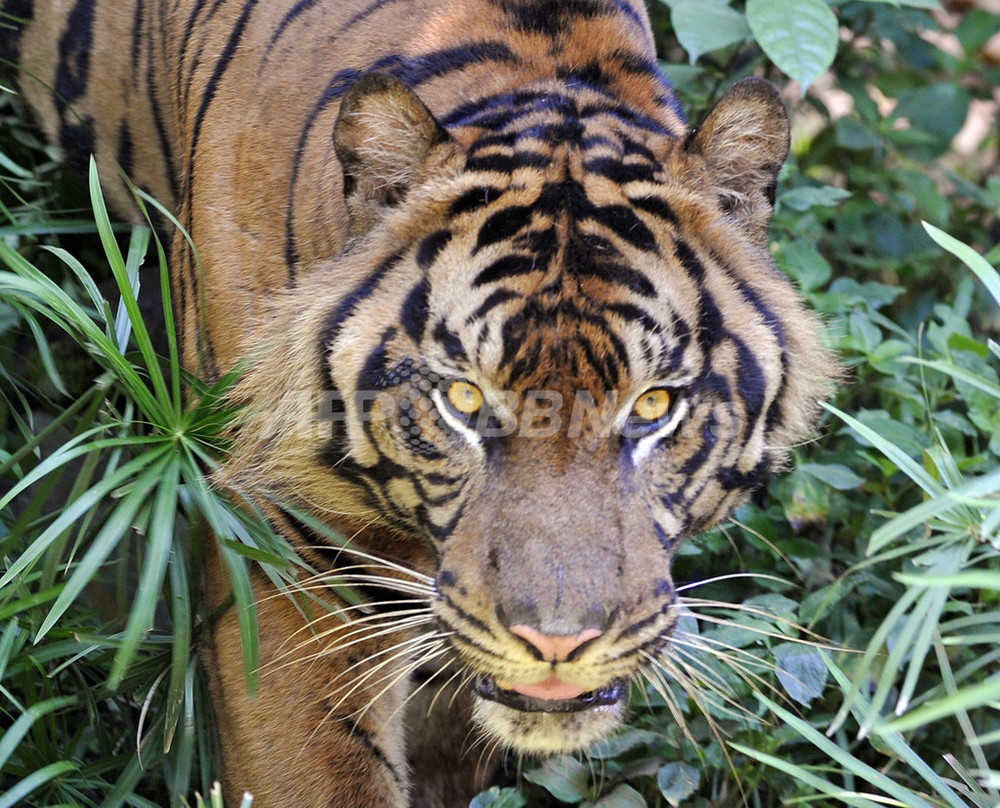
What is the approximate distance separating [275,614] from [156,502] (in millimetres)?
302

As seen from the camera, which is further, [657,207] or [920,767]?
[657,207]

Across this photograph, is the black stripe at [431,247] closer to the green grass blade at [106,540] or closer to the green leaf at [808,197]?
the green grass blade at [106,540]

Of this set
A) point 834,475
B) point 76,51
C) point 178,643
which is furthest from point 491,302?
point 76,51

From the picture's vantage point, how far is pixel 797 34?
2.46 metres

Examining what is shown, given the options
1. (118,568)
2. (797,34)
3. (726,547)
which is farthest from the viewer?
(726,547)

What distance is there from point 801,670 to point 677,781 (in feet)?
0.95

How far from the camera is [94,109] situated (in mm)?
2773

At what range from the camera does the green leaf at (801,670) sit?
205cm

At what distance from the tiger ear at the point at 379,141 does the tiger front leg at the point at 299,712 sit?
0.64m

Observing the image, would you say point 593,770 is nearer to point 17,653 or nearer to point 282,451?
point 282,451

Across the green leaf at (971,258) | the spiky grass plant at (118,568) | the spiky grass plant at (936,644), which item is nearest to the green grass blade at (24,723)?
the spiky grass plant at (118,568)

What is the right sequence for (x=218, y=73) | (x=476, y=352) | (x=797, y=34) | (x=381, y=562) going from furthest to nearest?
1. (x=797, y=34)
2. (x=218, y=73)
3. (x=381, y=562)
4. (x=476, y=352)

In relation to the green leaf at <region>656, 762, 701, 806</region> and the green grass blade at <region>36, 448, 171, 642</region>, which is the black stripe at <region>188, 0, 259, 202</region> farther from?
the green leaf at <region>656, 762, 701, 806</region>

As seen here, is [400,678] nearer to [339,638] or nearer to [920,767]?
[339,638]
